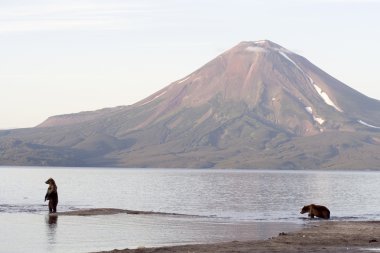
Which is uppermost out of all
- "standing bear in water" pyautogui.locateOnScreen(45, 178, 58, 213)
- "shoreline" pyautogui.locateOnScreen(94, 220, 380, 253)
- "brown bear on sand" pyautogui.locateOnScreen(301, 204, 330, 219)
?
"standing bear in water" pyautogui.locateOnScreen(45, 178, 58, 213)

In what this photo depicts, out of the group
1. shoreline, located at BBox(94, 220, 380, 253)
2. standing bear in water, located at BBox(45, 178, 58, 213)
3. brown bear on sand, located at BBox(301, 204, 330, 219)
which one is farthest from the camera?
brown bear on sand, located at BBox(301, 204, 330, 219)

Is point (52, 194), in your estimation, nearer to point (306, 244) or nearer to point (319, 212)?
point (319, 212)

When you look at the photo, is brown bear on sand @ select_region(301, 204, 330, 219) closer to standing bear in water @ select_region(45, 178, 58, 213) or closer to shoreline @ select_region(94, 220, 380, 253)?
shoreline @ select_region(94, 220, 380, 253)

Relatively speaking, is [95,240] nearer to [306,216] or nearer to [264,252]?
[264,252]

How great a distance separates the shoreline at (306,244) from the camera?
32.9 metres

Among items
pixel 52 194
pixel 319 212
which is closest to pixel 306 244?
pixel 52 194

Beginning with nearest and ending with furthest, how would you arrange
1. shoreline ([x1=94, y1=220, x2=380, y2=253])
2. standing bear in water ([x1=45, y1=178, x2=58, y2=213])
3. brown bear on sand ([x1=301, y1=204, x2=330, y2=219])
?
shoreline ([x1=94, y1=220, x2=380, y2=253]), standing bear in water ([x1=45, y1=178, x2=58, y2=213]), brown bear on sand ([x1=301, y1=204, x2=330, y2=219])

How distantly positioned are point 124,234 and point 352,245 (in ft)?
35.8

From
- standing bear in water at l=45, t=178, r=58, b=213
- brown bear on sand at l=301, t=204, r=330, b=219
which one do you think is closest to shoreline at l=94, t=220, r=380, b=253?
brown bear on sand at l=301, t=204, r=330, b=219

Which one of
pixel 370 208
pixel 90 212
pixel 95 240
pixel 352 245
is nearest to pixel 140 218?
pixel 90 212

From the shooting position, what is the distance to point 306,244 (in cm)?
3609

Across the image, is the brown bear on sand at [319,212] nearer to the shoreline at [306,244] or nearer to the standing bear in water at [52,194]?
the shoreline at [306,244]

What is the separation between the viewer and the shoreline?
32.9 meters

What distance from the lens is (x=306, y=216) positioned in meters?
62.2
